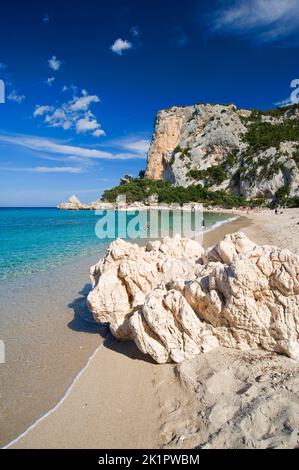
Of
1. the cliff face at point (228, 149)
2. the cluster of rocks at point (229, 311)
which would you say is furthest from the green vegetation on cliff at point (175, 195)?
the cluster of rocks at point (229, 311)

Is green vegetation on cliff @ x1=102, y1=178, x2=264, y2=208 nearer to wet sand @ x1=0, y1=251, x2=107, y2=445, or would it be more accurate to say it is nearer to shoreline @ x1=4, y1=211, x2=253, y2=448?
wet sand @ x1=0, y1=251, x2=107, y2=445

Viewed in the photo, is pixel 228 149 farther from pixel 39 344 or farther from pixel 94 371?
pixel 94 371

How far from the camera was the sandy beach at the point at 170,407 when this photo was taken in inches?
125

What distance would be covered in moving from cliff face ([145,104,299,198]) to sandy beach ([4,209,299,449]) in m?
74.6

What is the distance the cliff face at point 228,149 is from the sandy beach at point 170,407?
2937 inches

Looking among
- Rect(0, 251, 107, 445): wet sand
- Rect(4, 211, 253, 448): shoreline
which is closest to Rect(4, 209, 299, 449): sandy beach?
Rect(4, 211, 253, 448): shoreline

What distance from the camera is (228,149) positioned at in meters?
104

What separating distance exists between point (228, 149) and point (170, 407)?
109 m

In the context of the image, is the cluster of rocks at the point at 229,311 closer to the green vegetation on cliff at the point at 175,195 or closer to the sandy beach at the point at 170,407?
the sandy beach at the point at 170,407

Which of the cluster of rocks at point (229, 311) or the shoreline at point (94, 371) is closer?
the shoreline at point (94, 371)

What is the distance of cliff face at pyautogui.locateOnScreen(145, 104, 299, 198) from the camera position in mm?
79688

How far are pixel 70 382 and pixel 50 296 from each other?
16.6 feet

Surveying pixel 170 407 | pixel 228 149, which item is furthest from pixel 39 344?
pixel 228 149
